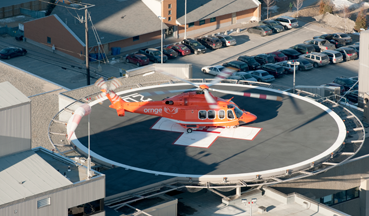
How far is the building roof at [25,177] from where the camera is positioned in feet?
109

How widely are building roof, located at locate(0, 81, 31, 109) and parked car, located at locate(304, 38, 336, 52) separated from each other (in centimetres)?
6120

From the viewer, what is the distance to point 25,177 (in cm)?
3478

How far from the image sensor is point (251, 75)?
76.6 meters

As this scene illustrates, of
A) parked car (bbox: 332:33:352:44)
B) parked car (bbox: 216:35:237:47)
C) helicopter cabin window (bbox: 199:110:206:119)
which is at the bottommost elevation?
helicopter cabin window (bbox: 199:110:206:119)

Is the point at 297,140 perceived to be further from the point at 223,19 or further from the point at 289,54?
the point at 223,19

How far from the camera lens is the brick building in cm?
8475

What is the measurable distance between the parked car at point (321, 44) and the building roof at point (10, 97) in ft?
201

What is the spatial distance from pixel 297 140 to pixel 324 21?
196ft

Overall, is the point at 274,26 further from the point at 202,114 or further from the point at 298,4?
the point at 202,114

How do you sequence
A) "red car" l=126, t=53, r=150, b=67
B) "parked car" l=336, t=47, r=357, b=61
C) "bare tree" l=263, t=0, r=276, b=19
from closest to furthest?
1. "red car" l=126, t=53, r=150, b=67
2. "parked car" l=336, t=47, r=357, b=61
3. "bare tree" l=263, t=0, r=276, b=19

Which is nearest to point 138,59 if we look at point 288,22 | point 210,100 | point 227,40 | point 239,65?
point 239,65

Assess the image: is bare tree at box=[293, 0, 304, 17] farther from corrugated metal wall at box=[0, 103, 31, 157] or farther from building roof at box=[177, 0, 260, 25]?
corrugated metal wall at box=[0, 103, 31, 157]

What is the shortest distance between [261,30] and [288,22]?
625 cm

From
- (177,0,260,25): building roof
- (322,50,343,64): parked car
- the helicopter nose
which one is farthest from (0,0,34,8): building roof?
the helicopter nose
